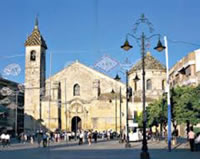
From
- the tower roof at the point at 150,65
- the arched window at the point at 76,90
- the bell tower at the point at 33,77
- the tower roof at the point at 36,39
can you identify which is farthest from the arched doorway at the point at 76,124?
the tower roof at the point at 36,39

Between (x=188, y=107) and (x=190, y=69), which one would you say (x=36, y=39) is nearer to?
(x=190, y=69)

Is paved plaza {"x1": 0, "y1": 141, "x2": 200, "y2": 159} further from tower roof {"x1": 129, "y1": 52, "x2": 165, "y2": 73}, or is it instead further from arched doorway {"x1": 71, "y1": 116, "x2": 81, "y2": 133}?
tower roof {"x1": 129, "y1": 52, "x2": 165, "y2": 73}

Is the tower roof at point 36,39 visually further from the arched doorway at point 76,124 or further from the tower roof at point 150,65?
the tower roof at point 150,65

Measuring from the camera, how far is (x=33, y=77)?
69125mm

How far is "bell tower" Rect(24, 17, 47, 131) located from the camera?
67.8 meters

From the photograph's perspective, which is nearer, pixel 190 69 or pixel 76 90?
pixel 190 69

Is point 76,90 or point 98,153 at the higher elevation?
point 76,90

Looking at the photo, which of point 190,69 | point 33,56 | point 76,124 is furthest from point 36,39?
point 190,69

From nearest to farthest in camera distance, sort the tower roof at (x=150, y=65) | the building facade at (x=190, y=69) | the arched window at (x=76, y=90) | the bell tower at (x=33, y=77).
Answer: the building facade at (x=190, y=69) < the bell tower at (x=33, y=77) < the arched window at (x=76, y=90) < the tower roof at (x=150, y=65)

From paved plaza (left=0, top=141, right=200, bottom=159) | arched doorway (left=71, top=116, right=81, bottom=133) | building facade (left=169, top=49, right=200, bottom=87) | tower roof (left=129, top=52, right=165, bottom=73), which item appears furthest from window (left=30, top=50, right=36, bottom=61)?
paved plaza (left=0, top=141, right=200, bottom=159)

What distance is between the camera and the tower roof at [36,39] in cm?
6875

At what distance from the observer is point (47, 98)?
6894 centimetres

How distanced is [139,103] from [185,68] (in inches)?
775

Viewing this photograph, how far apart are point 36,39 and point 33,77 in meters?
7.11
